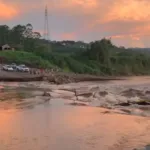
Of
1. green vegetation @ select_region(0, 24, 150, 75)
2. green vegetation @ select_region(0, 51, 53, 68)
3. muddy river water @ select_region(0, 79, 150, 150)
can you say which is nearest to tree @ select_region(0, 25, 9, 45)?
green vegetation @ select_region(0, 24, 150, 75)

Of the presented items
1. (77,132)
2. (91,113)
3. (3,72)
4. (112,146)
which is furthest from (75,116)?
(3,72)

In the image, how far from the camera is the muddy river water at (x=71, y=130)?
16.4 meters

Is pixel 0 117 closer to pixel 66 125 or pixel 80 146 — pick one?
pixel 66 125

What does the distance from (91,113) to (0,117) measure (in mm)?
6905

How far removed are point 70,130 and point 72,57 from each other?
357ft

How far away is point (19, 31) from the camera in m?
142

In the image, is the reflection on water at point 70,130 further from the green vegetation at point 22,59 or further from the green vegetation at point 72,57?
the green vegetation at point 72,57

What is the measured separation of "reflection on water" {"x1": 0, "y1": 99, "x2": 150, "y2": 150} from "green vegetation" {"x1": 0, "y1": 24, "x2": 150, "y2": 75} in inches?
2859

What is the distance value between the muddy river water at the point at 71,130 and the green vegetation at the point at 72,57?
237 ft

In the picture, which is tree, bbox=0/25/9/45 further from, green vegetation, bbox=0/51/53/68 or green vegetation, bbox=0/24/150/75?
green vegetation, bbox=0/51/53/68

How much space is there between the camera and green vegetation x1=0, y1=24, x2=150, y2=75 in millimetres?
102606

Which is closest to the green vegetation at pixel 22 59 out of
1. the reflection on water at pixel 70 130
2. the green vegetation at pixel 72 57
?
the green vegetation at pixel 72 57

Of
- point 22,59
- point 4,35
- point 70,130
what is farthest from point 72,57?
point 70,130

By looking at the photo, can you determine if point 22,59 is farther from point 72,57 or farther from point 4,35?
point 4,35
